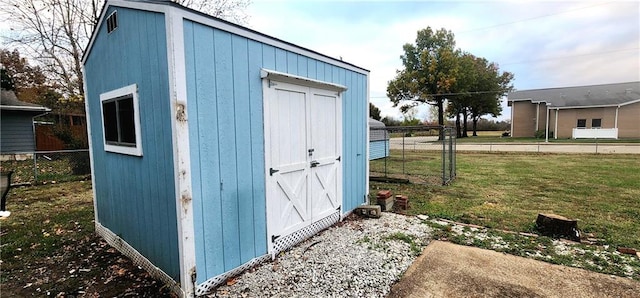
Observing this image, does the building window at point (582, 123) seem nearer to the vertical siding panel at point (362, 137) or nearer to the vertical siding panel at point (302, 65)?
the vertical siding panel at point (362, 137)

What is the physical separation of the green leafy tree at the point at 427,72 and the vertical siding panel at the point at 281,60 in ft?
83.8

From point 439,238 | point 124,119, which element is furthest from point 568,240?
point 124,119

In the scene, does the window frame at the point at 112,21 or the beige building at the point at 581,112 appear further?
the beige building at the point at 581,112

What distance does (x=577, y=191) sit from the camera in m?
6.24

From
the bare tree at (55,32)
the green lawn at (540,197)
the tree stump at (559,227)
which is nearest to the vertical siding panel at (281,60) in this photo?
the green lawn at (540,197)

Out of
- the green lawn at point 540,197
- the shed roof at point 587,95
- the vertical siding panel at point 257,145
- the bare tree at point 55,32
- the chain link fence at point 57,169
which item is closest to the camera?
the vertical siding panel at point 257,145

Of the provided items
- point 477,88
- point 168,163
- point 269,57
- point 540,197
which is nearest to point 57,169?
point 168,163

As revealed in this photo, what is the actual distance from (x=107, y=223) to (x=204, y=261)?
2354 mm

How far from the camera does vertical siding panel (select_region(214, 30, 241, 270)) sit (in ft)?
8.59

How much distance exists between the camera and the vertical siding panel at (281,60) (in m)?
3.24

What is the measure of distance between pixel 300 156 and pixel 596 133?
28.1 m

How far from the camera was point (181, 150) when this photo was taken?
7.53 ft

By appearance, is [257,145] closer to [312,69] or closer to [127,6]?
[312,69]

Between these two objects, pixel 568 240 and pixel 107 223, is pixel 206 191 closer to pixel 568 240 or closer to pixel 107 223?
pixel 107 223
